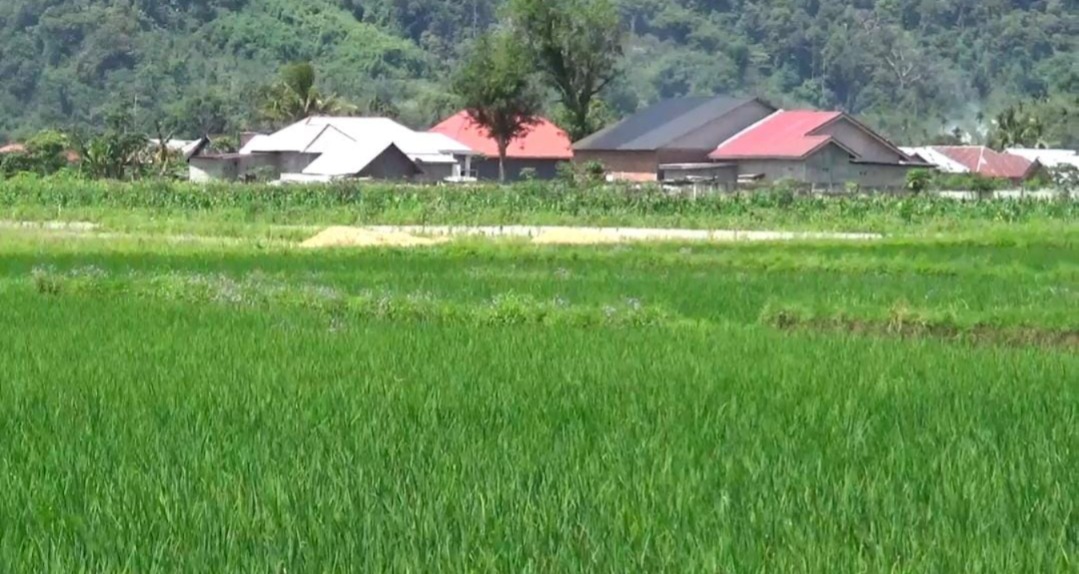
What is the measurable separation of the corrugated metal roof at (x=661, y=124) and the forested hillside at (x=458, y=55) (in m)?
32.1

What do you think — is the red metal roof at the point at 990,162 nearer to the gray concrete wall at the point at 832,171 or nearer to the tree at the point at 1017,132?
the gray concrete wall at the point at 832,171

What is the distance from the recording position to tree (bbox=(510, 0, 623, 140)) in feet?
226

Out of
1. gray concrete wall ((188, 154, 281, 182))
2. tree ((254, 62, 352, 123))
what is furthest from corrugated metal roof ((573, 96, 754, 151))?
tree ((254, 62, 352, 123))

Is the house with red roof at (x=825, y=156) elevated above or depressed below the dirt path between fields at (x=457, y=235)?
above

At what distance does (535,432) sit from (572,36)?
6285cm

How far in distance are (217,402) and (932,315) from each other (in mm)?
9053

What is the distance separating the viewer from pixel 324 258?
Answer: 26625 mm

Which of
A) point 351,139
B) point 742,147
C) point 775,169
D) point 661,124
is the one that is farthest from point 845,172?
point 351,139

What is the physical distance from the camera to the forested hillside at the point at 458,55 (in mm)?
115000

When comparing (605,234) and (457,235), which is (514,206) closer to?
(605,234)

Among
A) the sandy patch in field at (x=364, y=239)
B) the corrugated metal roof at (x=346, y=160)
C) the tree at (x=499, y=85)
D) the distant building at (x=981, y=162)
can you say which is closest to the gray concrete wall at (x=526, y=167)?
the tree at (x=499, y=85)

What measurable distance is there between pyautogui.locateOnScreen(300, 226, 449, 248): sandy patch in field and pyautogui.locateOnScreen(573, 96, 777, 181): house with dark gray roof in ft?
98.5

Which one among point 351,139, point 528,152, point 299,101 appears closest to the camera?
point 351,139

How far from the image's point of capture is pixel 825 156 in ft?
189
